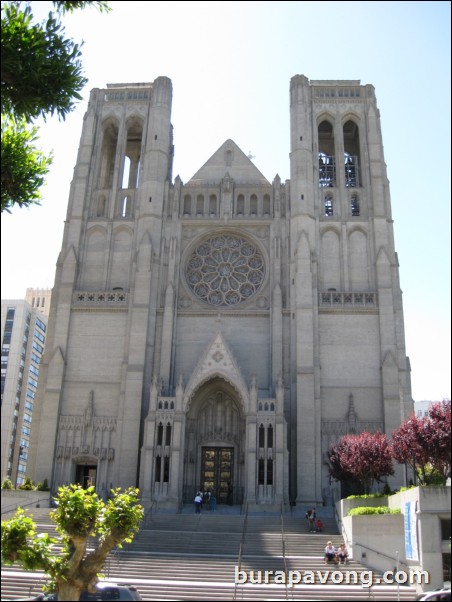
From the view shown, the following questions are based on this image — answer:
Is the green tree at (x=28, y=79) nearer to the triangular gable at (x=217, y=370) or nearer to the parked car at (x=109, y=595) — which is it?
the parked car at (x=109, y=595)

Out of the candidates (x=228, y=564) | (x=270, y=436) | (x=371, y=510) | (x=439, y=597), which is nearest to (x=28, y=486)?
(x=270, y=436)

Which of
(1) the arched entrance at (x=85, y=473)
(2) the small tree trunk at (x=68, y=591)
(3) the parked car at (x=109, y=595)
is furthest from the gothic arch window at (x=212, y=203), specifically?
(2) the small tree trunk at (x=68, y=591)

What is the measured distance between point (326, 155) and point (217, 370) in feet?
65.7

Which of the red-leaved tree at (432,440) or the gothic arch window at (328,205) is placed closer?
the red-leaved tree at (432,440)

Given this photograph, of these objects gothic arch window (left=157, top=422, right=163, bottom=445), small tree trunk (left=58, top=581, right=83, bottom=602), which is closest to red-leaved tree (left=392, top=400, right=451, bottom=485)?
small tree trunk (left=58, top=581, right=83, bottom=602)

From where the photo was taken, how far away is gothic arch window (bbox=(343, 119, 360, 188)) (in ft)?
144

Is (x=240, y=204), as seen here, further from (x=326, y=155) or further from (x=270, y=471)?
(x=270, y=471)

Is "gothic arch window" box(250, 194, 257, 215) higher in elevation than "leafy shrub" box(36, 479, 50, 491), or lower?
higher

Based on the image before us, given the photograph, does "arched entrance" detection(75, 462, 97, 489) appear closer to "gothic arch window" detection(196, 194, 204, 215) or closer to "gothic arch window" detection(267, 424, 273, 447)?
"gothic arch window" detection(267, 424, 273, 447)

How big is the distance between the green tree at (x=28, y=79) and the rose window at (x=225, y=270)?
932 inches

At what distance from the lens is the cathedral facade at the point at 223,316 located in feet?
117

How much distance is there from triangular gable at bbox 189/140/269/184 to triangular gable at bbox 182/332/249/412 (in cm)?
1300

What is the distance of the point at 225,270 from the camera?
137 ft

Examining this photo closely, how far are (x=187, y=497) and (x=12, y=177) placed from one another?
939 inches
